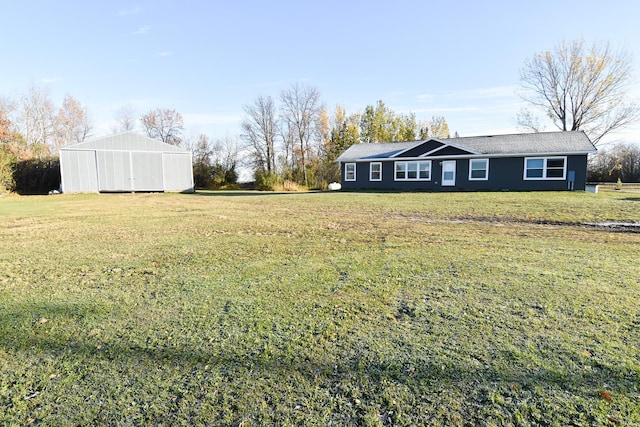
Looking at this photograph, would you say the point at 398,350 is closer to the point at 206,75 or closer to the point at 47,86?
the point at 206,75

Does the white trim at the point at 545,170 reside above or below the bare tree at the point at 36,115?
below

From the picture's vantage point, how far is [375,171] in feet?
79.6

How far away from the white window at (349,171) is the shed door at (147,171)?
541 inches

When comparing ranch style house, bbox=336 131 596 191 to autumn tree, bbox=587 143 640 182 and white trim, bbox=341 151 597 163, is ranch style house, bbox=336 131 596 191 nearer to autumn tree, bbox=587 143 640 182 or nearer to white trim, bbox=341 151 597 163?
white trim, bbox=341 151 597 163

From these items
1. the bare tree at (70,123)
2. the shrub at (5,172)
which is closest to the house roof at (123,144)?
the shrub at (5,172)

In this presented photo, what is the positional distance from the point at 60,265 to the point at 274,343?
11.8ft

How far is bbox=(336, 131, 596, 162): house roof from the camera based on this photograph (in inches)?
734

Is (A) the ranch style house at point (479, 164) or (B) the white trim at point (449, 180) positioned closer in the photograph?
(A) the ranch style house at point (479, 164)

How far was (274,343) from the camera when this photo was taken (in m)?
2.28

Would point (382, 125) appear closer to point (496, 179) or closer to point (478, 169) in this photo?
point (478, 169)

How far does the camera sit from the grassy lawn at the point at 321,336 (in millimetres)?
1666

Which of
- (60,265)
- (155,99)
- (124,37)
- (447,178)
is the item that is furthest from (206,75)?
(60,265)

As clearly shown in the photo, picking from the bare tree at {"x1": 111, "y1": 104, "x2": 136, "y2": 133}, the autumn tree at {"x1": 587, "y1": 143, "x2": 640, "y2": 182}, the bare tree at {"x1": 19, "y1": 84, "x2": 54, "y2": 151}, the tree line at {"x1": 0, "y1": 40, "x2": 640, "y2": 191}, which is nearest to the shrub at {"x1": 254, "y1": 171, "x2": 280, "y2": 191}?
the tree line at {"x1": 0, "y1": 40, "x2": 640, "y2": 191}

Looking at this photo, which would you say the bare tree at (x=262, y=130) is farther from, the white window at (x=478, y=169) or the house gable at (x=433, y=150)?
the white window at (x=478, y=169)
